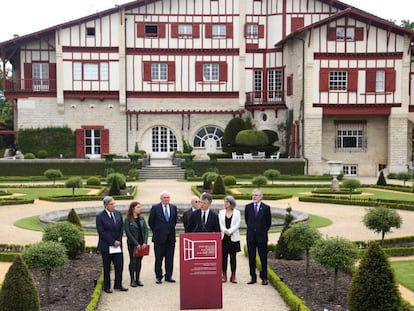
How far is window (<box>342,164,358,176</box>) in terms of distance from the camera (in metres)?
38.6

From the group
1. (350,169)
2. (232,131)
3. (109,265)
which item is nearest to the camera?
(109,265)

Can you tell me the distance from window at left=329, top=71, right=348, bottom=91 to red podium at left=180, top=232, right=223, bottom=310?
29757 millimetres

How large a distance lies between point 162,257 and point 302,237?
8.65ft

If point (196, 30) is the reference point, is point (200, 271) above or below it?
below

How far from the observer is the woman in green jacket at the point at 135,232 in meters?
10.3

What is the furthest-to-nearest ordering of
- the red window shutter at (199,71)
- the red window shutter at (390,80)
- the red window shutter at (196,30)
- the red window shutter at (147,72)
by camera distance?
the red window shutter at (199,71)
the red window shutter at (196,30)
the red window shutter at (147,72)
the red window shutter at (390,80)

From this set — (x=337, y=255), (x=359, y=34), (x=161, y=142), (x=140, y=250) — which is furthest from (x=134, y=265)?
(x=161, y=142)

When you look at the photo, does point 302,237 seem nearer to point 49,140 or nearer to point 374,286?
point 374,286

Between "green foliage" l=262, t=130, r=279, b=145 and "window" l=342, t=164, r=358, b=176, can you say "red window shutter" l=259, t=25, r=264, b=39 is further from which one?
"window" l=342, t=164, r=358, b=176

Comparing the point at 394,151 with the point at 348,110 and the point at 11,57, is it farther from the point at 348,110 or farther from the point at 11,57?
the point at 11,57

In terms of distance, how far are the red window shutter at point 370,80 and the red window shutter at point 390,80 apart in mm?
712

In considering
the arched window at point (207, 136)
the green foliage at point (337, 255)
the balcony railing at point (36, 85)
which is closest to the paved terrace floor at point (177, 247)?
the green foliage at point (337, 255)

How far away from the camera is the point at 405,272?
11.4m

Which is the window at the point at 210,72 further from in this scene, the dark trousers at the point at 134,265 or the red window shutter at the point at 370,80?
the dark trousers at the point at 134,265
